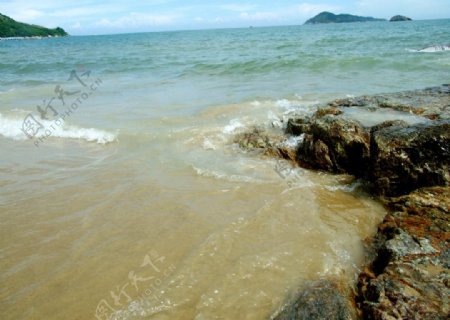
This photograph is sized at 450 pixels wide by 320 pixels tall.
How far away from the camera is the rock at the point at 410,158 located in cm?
475

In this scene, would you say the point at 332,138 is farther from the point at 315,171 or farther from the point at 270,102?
the point at 270,102

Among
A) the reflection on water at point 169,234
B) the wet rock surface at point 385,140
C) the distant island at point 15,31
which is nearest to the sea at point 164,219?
the reflection on water at point 169,234

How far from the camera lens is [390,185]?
5.06 meters

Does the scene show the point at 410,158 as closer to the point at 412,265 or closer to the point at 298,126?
the point at 412,265

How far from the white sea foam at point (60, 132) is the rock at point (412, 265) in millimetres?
6521

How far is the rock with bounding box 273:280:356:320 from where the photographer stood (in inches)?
109

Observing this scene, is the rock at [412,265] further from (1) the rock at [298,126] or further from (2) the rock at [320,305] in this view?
(1) the rock at [298,126]

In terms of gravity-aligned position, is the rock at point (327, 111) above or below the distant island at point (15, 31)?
below

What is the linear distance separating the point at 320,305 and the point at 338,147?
362 centimetres

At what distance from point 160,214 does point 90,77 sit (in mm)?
19196

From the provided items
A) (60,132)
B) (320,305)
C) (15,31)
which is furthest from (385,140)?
(15,31)

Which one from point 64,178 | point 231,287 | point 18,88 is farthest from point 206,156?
point 18,88

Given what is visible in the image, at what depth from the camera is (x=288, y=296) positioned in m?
3.24

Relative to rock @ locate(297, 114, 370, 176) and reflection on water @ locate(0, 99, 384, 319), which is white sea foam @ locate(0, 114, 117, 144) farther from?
rock @ locate(297, 114, 370, 176)
